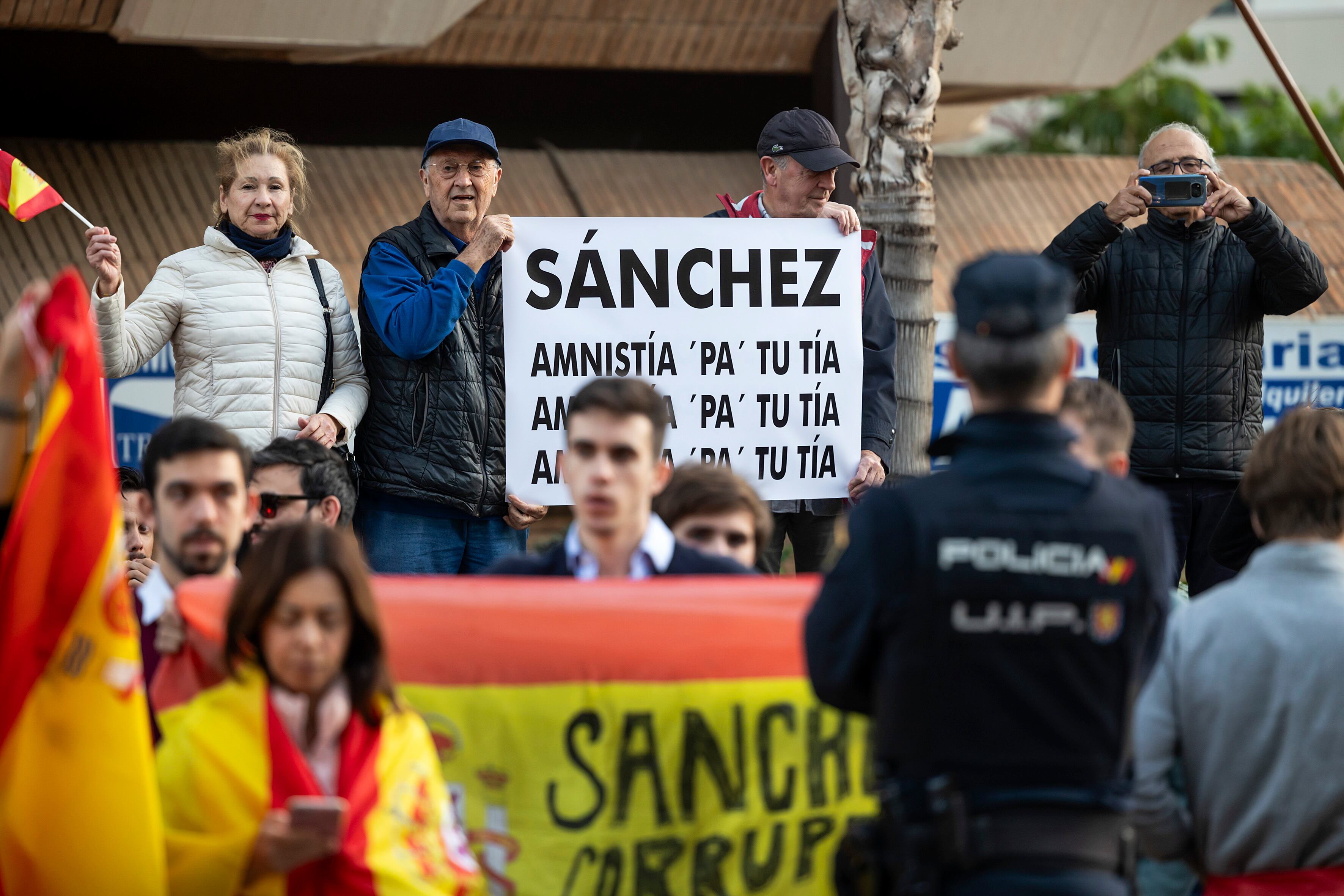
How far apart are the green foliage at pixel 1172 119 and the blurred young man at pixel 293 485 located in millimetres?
17362

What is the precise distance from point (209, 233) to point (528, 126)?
22.2 feet

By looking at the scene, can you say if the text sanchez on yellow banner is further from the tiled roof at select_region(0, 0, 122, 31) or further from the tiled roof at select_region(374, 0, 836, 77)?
the tiled roof at select_region(374, 0, 836, 77)

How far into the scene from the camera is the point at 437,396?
523cm

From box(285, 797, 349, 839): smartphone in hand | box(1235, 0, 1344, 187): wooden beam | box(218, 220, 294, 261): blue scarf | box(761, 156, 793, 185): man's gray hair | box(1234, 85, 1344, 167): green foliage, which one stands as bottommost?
box(285, 797, 349, 839): smartphone in hand

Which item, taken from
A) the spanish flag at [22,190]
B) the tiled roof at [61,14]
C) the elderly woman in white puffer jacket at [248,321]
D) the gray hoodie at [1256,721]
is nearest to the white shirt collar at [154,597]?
the elderly woman in white puffer jacket at [248,321]

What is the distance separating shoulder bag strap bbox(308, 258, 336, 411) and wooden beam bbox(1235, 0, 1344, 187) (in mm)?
4285

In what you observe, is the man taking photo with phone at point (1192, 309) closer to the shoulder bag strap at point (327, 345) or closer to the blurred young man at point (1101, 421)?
the blurred young man at point (1101, 421)

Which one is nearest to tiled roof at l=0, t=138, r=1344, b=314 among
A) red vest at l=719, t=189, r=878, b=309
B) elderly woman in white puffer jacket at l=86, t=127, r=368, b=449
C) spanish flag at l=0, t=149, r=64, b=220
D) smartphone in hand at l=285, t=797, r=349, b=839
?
red vest at l=719, t=189, r=878, b=309

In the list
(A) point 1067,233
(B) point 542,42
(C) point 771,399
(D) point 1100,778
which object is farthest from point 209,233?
(B) point 542,42

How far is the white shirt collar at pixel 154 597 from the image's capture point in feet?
Result: 11.4

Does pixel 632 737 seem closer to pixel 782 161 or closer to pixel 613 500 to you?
pixel 613 500

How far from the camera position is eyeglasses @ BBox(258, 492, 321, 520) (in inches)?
184

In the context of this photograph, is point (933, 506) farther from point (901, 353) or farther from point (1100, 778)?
point (901, 353)

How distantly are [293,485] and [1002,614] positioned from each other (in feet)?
8.54
